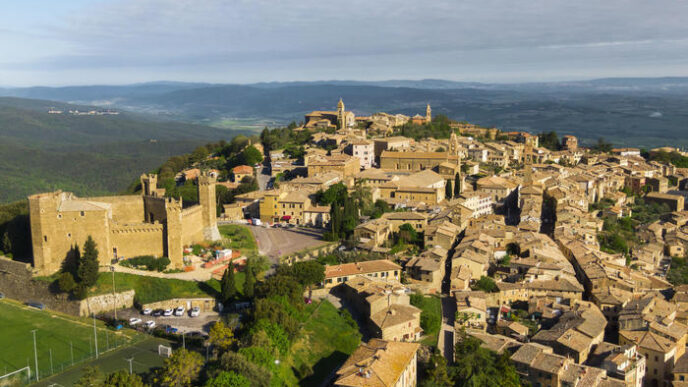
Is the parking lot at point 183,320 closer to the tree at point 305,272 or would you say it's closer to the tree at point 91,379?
the tree at point 305,272

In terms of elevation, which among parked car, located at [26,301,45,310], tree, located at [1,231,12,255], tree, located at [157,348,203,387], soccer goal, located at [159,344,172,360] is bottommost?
parked car, located at [26,301,45,310]

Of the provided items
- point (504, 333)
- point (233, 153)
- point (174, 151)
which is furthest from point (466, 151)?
point (174, 151)

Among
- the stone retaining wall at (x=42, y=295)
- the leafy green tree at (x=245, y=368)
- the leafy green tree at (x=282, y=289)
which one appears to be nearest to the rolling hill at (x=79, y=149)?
the stone retaining wall at (x=42, y=295)

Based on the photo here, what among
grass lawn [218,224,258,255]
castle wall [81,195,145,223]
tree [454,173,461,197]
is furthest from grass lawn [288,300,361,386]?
tree [454,173,461,197]

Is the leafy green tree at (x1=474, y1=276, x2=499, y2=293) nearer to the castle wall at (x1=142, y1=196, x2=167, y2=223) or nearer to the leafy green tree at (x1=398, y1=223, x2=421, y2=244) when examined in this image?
the leafy green tree at (x1=398, y1=223, x2=421, y2=244)

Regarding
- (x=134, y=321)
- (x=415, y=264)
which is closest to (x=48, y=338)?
(x=134, y=321)

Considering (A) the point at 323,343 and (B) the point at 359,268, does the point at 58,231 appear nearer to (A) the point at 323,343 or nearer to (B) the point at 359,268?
(A) the point at 323,343
